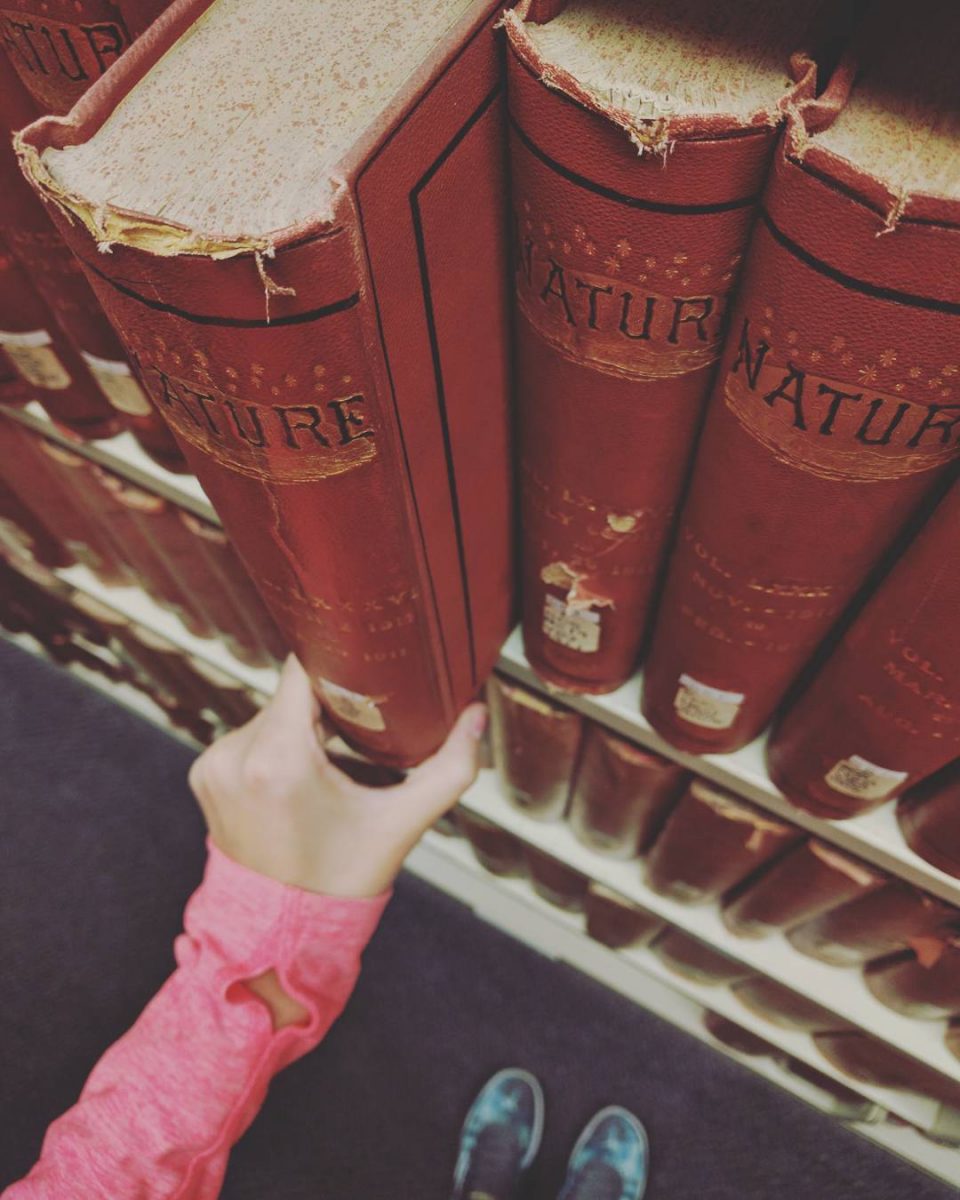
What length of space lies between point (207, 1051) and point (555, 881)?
0.48 meters

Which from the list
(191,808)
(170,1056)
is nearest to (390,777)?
(170,1056)

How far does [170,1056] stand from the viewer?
0.69m

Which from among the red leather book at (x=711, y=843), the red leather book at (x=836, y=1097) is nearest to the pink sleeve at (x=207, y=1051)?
the red leather book at (x=711, y=843)

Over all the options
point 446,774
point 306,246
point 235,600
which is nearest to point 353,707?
point 446,774

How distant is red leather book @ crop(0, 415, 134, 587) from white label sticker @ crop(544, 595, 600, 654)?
50 cm

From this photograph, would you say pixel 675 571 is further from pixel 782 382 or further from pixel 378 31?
pixel 378 31

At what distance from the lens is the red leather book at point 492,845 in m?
1.00

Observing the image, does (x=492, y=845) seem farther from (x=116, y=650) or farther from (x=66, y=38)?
(x=66, y=38)

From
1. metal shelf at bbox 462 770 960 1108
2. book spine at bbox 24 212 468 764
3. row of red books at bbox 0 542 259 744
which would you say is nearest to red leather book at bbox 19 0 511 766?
book spine at bbox 24 212 468 764

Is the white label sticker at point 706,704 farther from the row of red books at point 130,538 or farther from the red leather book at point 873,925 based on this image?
the row of red books at point 130,538

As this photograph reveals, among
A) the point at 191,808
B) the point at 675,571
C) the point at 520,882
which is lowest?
the point at 191,808

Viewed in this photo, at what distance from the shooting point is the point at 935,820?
0.49 metres

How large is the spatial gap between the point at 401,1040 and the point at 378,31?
1349 mm

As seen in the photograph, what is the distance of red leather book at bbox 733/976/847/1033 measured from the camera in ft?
2.70
